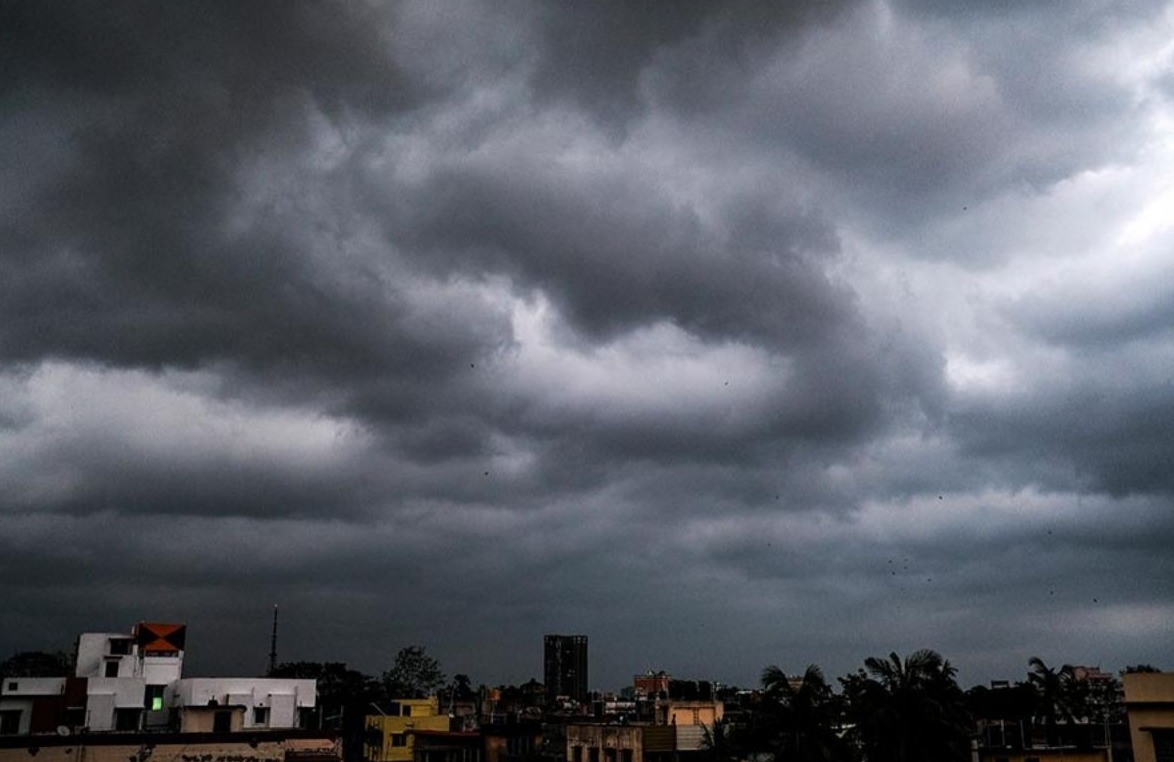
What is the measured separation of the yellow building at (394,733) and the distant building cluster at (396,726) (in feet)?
0.46

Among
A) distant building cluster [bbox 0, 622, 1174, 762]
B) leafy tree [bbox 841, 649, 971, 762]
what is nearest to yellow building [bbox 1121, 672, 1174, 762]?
distant building cluster [bbox 0, 622, 1174, 762]

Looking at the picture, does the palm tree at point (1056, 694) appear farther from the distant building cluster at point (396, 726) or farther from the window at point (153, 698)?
the window at point (153, 698)

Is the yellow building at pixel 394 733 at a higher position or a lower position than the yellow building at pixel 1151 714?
lower

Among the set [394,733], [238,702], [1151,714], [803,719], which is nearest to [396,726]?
[394,733]

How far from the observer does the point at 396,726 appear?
105188 mm

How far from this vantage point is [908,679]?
6362cm

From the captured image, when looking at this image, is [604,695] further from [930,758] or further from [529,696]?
[930,758]

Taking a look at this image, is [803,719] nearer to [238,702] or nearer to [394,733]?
[238,702]

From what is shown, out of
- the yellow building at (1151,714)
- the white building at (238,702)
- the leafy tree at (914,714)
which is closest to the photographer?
the yellow building at (1151,714)

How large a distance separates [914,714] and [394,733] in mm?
61389

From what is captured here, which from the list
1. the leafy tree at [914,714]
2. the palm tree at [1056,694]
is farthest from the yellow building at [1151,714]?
the palm tree at [1056,694]

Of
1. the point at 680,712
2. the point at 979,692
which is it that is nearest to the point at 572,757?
the point at 680,712

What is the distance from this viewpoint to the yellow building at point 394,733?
10275cm

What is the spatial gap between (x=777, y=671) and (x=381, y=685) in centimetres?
13211
